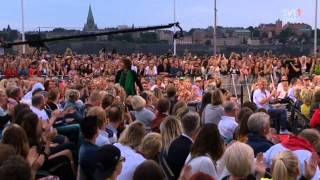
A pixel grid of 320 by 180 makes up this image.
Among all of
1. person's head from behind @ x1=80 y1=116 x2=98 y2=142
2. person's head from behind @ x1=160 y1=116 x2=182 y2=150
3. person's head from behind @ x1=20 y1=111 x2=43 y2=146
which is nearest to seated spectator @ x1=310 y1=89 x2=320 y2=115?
person's head from behind @ x1=160 y1=116 x2=182 y2=150

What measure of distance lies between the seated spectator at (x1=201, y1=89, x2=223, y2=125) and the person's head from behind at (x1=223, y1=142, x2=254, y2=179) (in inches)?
191

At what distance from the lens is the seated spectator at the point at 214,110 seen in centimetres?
1016

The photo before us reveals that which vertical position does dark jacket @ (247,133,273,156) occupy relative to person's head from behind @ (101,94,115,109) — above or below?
below

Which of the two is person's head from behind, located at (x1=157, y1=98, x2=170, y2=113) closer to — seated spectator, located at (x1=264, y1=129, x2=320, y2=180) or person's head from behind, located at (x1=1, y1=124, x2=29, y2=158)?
seated spectator, located at (x1=264, y1=129, x2=320, y2=180)

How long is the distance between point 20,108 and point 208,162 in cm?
355

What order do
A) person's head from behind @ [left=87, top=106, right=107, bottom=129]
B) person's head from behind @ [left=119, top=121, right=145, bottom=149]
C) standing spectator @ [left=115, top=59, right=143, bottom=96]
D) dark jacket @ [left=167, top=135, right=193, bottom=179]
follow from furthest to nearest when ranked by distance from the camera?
standing spectator @ [left=115, top=59, right=143, bottom=96] < person's head from behind @ [left=87, top=106, right=107, bottom=129] < dark jacket @ [left=167, top=135, right=193, bottom=179] < person's head from behind @ [left=119, top=121, right=145, bottom=149]

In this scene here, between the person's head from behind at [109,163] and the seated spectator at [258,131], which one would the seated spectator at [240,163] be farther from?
the seated spectator at [258,131]

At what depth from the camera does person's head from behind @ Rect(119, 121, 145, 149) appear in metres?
6.48

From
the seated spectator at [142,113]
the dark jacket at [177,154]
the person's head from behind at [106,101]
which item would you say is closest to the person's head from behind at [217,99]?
the seated spectator at [142,113]

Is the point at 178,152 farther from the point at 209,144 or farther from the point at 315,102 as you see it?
the point at 315,102

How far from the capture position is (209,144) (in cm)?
621

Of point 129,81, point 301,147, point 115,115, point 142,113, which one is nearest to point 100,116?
point 115,115

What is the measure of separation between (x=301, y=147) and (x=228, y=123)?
273cm

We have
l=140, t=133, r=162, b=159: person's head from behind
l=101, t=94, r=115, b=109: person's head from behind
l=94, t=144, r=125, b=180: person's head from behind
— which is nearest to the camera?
l=94, t=144, r=125, b=180: person's head from behind
